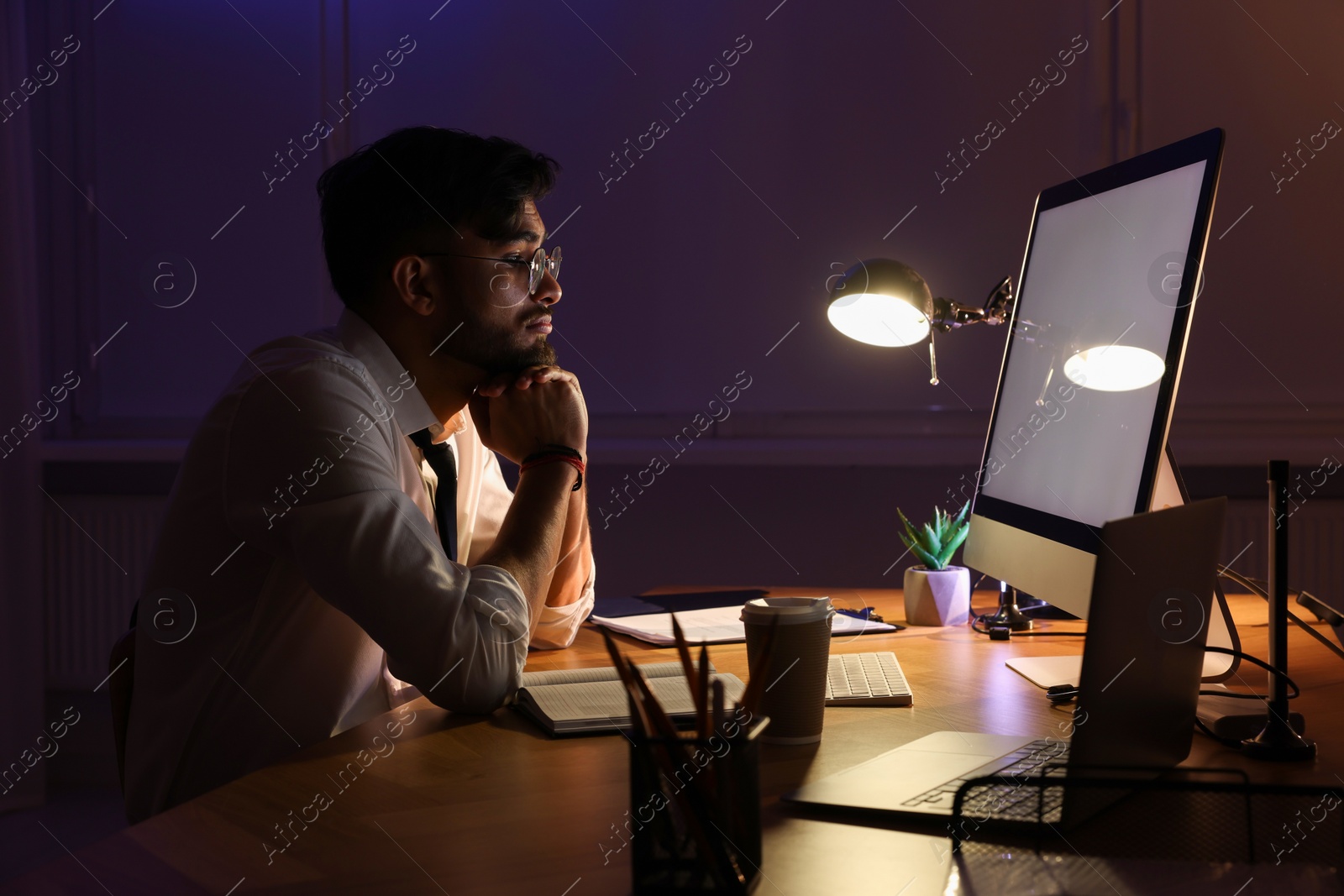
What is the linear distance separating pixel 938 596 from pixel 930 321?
412mm

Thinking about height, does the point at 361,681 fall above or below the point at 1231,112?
below

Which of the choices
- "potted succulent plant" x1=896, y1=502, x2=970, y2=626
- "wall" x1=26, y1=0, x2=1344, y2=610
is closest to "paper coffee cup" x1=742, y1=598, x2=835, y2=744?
"potted succulent plant" x1=896, y1=502, x2=970, y2=626

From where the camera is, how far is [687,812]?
0.62 metres

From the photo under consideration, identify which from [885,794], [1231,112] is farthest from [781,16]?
[885,794]

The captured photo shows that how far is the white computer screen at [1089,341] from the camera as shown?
1.05 m

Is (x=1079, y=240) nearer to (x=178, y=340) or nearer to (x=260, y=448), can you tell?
(x=260, y=448)

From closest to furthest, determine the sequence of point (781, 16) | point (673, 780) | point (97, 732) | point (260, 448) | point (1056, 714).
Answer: point (673, 780) → point (1056, 714) → point (260, 448) → point (781, 16) → point (97, 732)

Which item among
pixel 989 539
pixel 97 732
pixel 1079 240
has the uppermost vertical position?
pixel 1079 240

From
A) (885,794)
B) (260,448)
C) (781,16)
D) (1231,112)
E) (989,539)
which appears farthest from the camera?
(781,16)

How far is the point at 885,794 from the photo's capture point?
804 mm

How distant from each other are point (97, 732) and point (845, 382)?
2434mm

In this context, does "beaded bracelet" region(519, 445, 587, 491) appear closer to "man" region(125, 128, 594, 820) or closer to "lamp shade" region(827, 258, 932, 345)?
"man" region(125, 128, 594, 820)

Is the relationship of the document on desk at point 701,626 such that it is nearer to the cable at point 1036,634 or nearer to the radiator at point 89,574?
the cable at point 1036,634

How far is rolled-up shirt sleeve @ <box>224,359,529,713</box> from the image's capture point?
1100 mm
